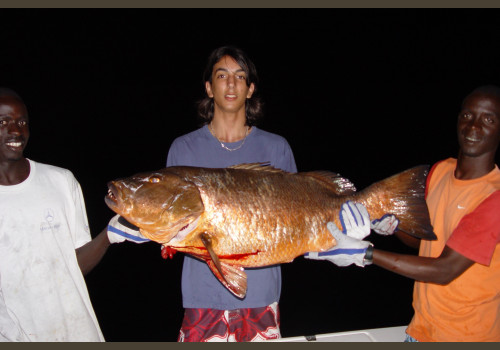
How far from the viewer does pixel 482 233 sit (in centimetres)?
183

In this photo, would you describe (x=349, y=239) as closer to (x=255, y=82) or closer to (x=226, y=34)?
(x=255, y=82)

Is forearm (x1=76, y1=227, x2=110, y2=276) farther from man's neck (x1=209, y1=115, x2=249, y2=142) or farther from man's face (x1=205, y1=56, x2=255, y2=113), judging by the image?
man's face (x1=205, y1=56, x2=255, y2=113)

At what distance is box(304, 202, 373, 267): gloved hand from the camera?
209 cm

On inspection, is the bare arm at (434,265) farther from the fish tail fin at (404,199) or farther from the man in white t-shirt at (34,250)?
the man in white t-shirt at (34,250)

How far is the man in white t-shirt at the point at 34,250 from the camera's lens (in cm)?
193

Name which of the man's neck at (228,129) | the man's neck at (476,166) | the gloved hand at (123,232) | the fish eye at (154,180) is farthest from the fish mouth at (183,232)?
the man's neck at (476,166)

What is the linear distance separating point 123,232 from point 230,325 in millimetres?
972

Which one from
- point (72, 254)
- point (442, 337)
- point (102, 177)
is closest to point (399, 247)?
point (442, 337)

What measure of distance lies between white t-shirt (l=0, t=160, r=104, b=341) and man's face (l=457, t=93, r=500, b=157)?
8.06 ft

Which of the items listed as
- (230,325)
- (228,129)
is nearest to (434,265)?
(230,325)

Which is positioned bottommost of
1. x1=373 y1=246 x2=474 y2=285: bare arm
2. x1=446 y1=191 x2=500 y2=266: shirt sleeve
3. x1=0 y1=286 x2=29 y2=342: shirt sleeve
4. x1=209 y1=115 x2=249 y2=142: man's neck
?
x1=0 y1=286 x2=29 y2=342: shirt sleeve

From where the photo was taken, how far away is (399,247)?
11898 millimetres

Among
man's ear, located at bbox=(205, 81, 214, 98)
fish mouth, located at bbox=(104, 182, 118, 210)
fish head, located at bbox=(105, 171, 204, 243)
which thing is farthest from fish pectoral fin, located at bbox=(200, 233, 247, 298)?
man's ear, located at bbox=(205, 81, 214, 98)

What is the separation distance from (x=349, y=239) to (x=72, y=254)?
174 cm
